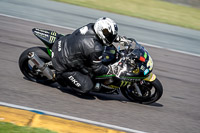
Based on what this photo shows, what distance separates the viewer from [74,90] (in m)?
6.16

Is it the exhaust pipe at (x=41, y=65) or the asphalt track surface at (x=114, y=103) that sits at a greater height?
the exhaust pipe at (x=41, y=65)

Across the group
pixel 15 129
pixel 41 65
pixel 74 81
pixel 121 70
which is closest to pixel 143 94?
pixel 121 70

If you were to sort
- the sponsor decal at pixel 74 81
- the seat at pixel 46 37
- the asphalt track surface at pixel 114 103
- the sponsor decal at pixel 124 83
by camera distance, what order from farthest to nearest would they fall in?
1. the seat at pixel 46 37
2. the sponsor decal at pixel 124 83
3. the sponsor decal at pixel 74 81
4. the asphalt track surface at pixel 114 103

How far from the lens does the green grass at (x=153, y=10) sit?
15.1 m

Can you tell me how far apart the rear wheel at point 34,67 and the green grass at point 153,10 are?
9.06 metres

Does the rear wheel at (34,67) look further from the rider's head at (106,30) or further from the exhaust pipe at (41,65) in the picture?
the rider's head at (106,30)

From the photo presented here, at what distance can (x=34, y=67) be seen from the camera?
6398 mm

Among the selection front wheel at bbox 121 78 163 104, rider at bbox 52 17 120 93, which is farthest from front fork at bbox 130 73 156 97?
rider at bbox 52 17 120 93

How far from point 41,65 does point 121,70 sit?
1.53m

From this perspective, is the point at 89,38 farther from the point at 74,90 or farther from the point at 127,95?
the point at 127,95

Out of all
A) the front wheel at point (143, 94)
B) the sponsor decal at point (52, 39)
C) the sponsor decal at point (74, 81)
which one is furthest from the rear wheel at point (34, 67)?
the front wheel at point (143, 94)

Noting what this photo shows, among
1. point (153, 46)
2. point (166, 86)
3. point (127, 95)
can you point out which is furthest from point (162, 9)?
point (127, 95)

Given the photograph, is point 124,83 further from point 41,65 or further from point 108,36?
point 41,65

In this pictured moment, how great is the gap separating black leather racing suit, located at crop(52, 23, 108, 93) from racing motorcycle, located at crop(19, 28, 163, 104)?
23cm
